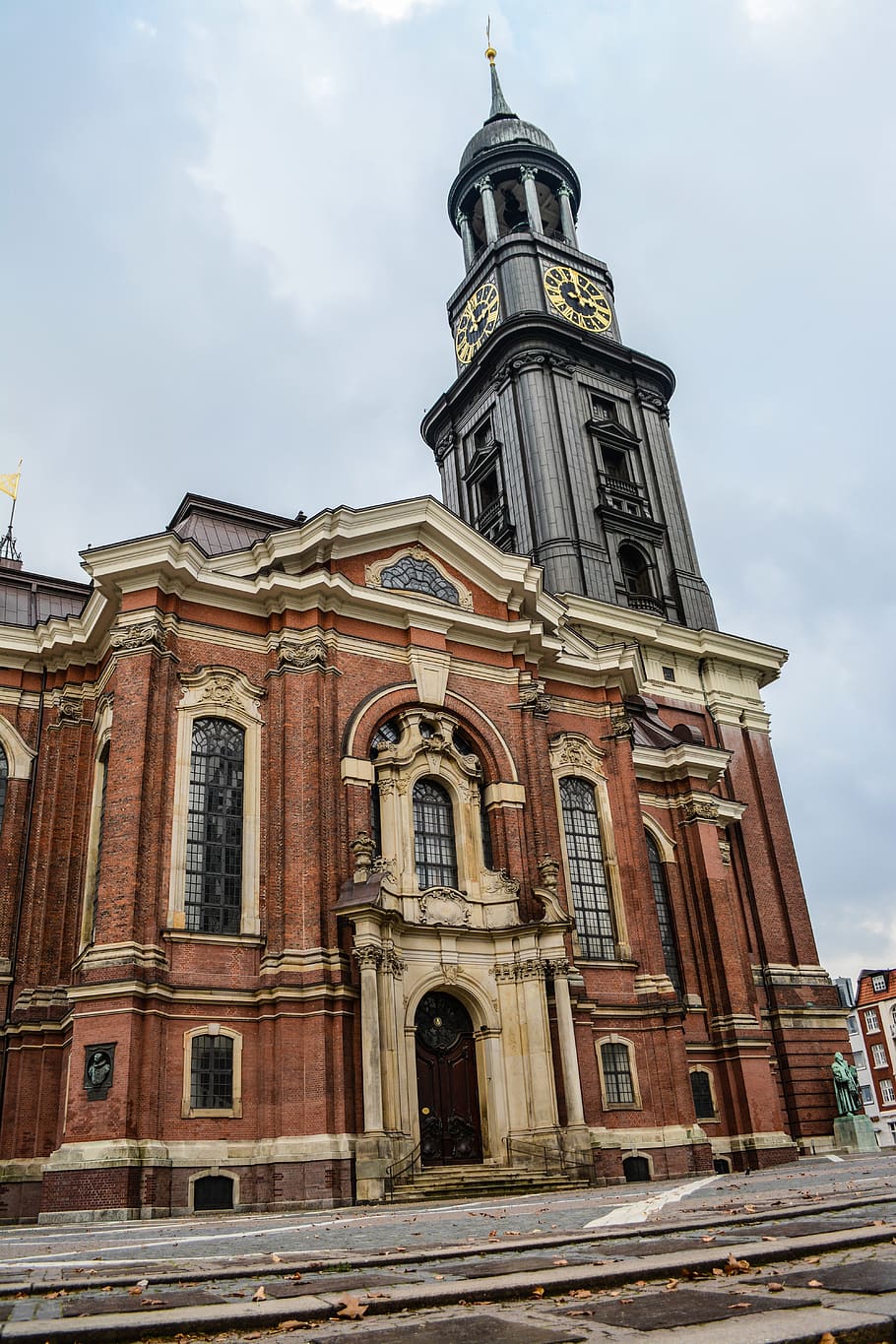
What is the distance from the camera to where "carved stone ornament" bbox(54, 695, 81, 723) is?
26922 millimetres

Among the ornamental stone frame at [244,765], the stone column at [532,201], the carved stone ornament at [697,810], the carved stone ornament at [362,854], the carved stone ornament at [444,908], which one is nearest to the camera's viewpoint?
the ornamental stone frame at [244,765]

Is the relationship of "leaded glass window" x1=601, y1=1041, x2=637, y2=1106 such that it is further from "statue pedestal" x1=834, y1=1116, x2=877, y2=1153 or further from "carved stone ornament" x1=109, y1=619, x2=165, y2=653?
"carved stone ornament" x1=109, y1=619, x2=165, y2=653

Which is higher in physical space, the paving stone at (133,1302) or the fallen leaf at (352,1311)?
the paving stone at (133,1302)

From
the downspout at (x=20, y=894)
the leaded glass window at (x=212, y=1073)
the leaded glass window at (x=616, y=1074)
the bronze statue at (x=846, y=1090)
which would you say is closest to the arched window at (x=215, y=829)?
the leaded glass window at (x=212, y=1073)

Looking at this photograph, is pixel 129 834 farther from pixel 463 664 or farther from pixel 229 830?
pixel 463 664

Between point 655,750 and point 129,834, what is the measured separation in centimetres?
1839

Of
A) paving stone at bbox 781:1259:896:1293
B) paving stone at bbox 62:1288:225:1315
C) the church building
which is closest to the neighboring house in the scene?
the church building

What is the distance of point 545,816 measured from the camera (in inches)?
A: 1098

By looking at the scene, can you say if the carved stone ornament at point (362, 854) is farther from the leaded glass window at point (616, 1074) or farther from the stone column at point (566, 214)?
the stone column at point (566, 214)

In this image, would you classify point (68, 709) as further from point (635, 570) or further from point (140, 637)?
point (635, 570)

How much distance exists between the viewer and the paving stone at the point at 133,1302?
19.0ft

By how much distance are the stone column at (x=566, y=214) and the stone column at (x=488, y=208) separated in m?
3.61

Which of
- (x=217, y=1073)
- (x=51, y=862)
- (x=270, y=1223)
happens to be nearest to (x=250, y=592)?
(x=51, y=862)

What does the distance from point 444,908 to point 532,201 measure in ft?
144
